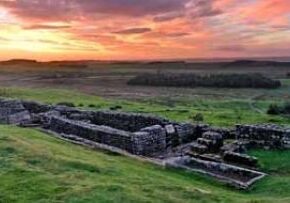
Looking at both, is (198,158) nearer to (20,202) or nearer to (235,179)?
(235,179)

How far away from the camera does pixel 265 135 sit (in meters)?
21.7

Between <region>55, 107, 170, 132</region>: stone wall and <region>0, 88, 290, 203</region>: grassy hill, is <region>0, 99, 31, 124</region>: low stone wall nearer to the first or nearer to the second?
<region>55, 107, 170, 132</region>: stone wall

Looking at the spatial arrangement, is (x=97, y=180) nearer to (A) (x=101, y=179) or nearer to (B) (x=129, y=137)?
(A) (x=101, y=179)

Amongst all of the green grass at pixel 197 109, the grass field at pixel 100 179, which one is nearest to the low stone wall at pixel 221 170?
the grass field at pixel 100 179

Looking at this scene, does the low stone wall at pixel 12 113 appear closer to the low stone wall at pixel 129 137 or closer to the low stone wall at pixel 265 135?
the low stone wall at pixel 129 137

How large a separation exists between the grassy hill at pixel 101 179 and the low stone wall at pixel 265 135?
749 mm

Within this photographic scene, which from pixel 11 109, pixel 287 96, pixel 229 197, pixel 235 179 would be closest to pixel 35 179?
pixel 229 197

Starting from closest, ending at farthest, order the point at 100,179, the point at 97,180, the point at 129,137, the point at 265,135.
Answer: the point at 97,180 → the point at 100,179 → the point at 129,137 → the point at 265,135

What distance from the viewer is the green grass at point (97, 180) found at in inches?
501

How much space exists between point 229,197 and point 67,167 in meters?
5.52

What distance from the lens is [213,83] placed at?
12062 cm

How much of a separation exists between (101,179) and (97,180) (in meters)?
0.20

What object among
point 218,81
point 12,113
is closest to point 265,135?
point 12,113

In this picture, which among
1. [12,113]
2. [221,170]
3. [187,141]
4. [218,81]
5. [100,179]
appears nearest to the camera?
[100,179]
